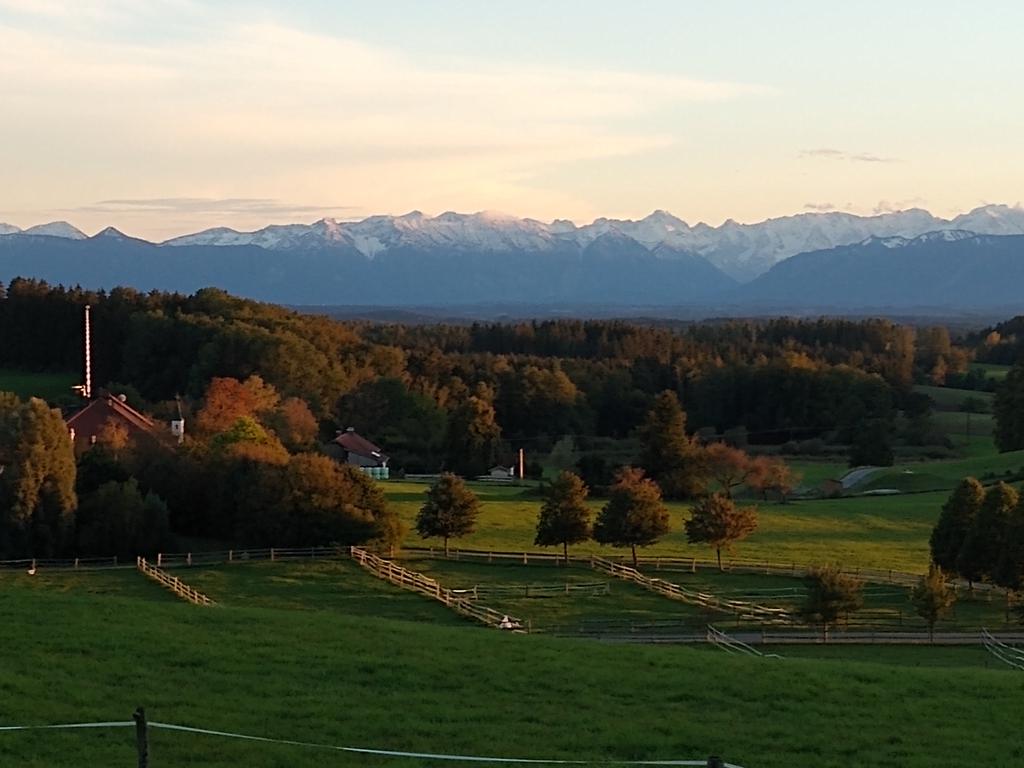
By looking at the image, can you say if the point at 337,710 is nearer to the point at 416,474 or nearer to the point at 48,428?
the point at 48,428

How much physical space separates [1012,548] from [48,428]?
32.0 meters

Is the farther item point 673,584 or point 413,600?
point 673,584

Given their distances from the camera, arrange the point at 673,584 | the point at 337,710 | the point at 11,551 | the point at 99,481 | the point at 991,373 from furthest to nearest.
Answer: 1. the point at 991,373
2. the point at 99,481
3. the point at 11,551
4. the point at 673,584
5. the point at 337,710

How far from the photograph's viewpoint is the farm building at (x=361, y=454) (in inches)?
3066

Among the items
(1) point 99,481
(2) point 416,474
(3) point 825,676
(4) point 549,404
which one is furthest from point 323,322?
(3) point 825,676

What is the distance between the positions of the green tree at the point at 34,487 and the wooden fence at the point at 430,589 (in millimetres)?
10509

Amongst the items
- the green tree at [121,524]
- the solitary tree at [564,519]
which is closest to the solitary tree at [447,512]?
the solitary tree at [564,519]

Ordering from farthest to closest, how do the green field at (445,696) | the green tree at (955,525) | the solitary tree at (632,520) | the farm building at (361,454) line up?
the farm building at (361,454)
the solitary tree at (632,520)
the green tree at (955,525)
the green field at (445,696)

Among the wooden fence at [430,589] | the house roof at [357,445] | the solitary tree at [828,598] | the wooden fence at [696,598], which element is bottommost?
the wooden fence at [696,598]

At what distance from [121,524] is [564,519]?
15.0m

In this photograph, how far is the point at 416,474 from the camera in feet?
274

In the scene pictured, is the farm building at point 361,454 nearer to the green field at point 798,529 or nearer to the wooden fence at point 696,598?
the green field at point 798,529

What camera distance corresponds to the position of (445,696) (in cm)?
1861

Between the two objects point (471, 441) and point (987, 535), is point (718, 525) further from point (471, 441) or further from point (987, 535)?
point (471, 441)
